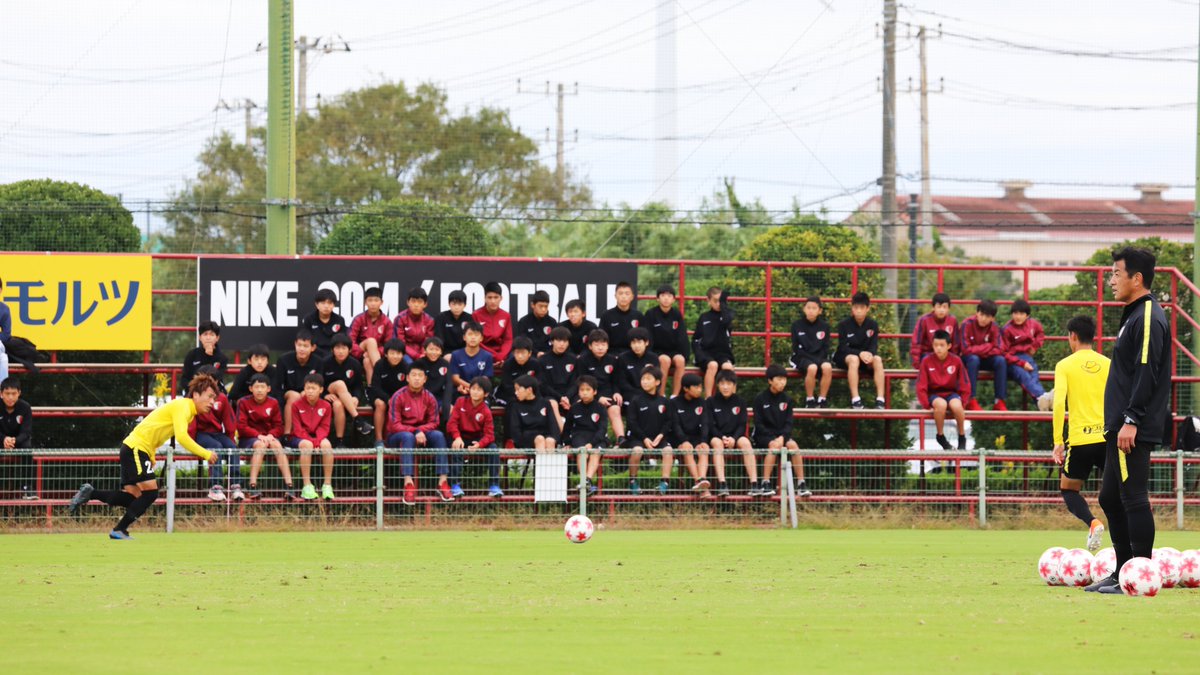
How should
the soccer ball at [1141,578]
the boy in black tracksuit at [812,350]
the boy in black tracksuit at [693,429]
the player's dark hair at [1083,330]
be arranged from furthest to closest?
the boy in black tracksuit at [812,350], the boy in black tracksuit at [693,429], the player's dark hair at [1083,330], the soccer ball at [1141,578]

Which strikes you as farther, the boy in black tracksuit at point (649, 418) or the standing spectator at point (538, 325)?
the standing spectator at point (538, 325)

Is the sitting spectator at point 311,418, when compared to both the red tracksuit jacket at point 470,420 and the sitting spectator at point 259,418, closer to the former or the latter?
the sitting spectator at point 259,418

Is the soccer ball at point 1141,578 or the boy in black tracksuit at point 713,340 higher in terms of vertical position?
the boy in black tracksuit at point 713,340

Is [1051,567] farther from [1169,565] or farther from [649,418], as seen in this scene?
[649,418]

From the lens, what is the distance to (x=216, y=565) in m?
11.5

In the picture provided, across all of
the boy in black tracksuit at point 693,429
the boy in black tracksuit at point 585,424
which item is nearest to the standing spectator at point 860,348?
the boy in black tracksuit at point 693,429

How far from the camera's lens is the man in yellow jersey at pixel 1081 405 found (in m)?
10.7

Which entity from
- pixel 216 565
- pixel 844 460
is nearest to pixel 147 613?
pixel 216 565

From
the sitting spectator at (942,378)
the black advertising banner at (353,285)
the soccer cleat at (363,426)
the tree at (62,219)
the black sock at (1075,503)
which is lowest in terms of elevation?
the black sock at (1075,503)

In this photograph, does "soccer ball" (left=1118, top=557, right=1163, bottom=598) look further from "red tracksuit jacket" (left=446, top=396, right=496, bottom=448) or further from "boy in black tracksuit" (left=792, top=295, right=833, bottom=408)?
"boy in black tracksuit" (left=792, top=295, right=833, bottom=408)

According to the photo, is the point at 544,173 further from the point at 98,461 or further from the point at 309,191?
the point at 98,461

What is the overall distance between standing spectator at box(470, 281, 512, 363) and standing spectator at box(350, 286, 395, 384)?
1160mm

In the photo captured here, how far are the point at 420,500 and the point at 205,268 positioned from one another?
498cm

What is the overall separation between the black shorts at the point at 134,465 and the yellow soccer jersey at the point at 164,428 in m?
0.05
